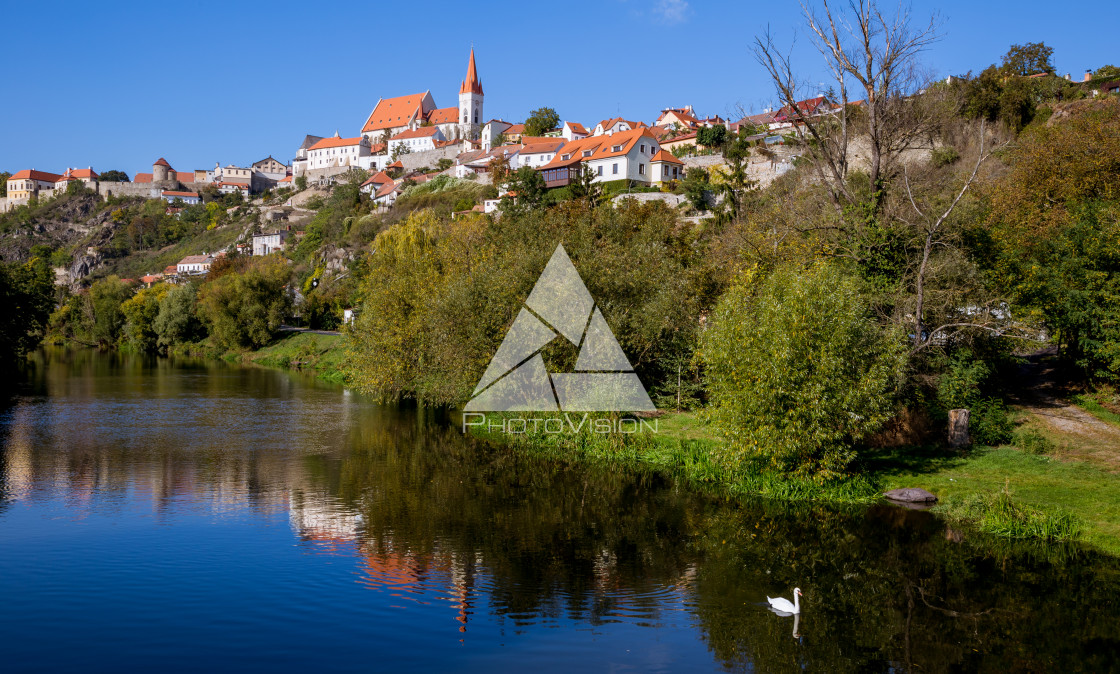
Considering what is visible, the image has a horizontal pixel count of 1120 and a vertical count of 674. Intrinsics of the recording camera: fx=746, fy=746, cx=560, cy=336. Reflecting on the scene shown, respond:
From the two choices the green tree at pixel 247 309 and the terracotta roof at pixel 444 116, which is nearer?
the green tree at pixel 247 309

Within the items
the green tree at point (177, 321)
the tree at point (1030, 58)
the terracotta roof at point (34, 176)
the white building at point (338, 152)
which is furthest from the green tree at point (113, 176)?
the tree at point (1030, 58)

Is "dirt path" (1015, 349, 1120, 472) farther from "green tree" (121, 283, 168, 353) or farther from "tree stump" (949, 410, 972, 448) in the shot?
"green tree" (121, 283, 168, 353)

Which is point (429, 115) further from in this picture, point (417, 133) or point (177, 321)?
point (177, 321)

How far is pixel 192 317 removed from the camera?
62.3 metres

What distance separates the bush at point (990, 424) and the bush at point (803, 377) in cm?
405

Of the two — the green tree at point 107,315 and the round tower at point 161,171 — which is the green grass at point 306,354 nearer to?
the green tree at point 107,315

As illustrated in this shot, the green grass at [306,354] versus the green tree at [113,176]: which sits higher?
the green tree at [113,176]

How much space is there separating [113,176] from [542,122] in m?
106

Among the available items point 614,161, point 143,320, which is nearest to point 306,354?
point 143,320

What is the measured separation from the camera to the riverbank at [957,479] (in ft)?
47.5

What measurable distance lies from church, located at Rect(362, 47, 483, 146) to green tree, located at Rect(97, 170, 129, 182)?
204 ft

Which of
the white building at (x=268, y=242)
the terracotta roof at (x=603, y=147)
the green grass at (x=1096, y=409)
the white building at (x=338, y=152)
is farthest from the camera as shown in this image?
the white building at (x=338, y=152)

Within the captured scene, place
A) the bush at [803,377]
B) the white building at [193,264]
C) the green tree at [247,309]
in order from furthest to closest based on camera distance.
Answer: the white building at [193,264], the green tree at [247,309], the bush at [803,377]

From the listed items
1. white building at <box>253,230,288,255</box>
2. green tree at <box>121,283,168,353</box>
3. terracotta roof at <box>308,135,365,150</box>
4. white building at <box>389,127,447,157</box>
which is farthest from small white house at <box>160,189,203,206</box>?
green tree at <box>121,283,168,353</box>
